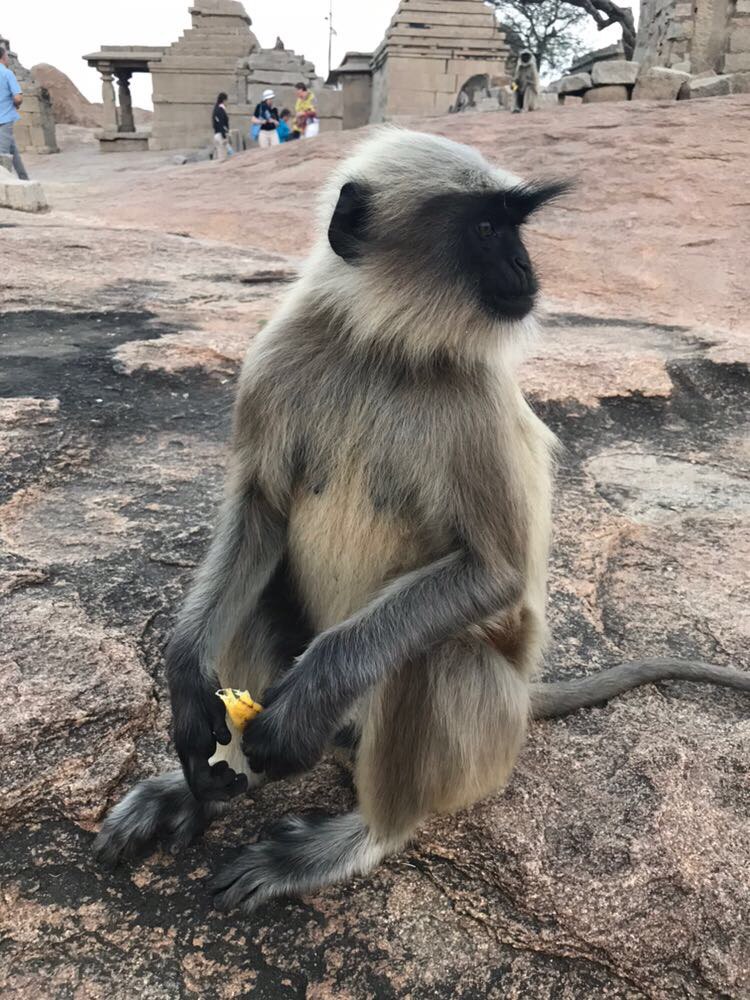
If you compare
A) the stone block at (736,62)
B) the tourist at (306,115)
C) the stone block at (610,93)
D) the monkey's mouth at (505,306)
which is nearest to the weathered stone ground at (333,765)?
the monkey's mouth at (505,306)

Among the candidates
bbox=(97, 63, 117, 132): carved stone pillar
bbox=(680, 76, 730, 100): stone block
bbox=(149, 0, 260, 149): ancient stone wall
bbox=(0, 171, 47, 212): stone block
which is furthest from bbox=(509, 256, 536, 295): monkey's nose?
bbox=(97, 63, 117, 132): carved stone pillar

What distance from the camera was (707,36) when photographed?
13.7m

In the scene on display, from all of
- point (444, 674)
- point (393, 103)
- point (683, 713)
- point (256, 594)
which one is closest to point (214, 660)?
point (256, 594)

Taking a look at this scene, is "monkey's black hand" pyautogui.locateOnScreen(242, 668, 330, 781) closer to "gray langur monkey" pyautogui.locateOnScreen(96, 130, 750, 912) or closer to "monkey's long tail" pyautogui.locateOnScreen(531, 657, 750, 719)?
"gray langur monkey" pyautogui.locateOnScreen(96, 130, 750, 912)

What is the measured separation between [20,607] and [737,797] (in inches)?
64.4

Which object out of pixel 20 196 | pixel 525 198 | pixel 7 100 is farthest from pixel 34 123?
pixel 525 198

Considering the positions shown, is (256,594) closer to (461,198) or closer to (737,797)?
(461,198)

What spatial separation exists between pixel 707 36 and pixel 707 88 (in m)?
4.00

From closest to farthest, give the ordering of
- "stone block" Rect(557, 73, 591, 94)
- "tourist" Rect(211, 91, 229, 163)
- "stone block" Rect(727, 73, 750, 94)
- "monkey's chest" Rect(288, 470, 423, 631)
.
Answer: "monkey's chest" Rect(288, 470, 423, 631) → "stone block" Rect(727, 73, 750, 94) → "stone block" Rect(557, 73, 591, 94) → "tourist" Rect(211, 91, 229, 163)

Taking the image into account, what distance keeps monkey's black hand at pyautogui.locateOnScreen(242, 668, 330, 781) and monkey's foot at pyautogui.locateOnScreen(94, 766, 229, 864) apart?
6.7 inches

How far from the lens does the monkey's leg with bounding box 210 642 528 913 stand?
1.50m

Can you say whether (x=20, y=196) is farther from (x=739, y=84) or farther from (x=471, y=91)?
(x=471, y=91)

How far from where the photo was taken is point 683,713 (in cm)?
192

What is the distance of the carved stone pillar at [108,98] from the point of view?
25.0m
